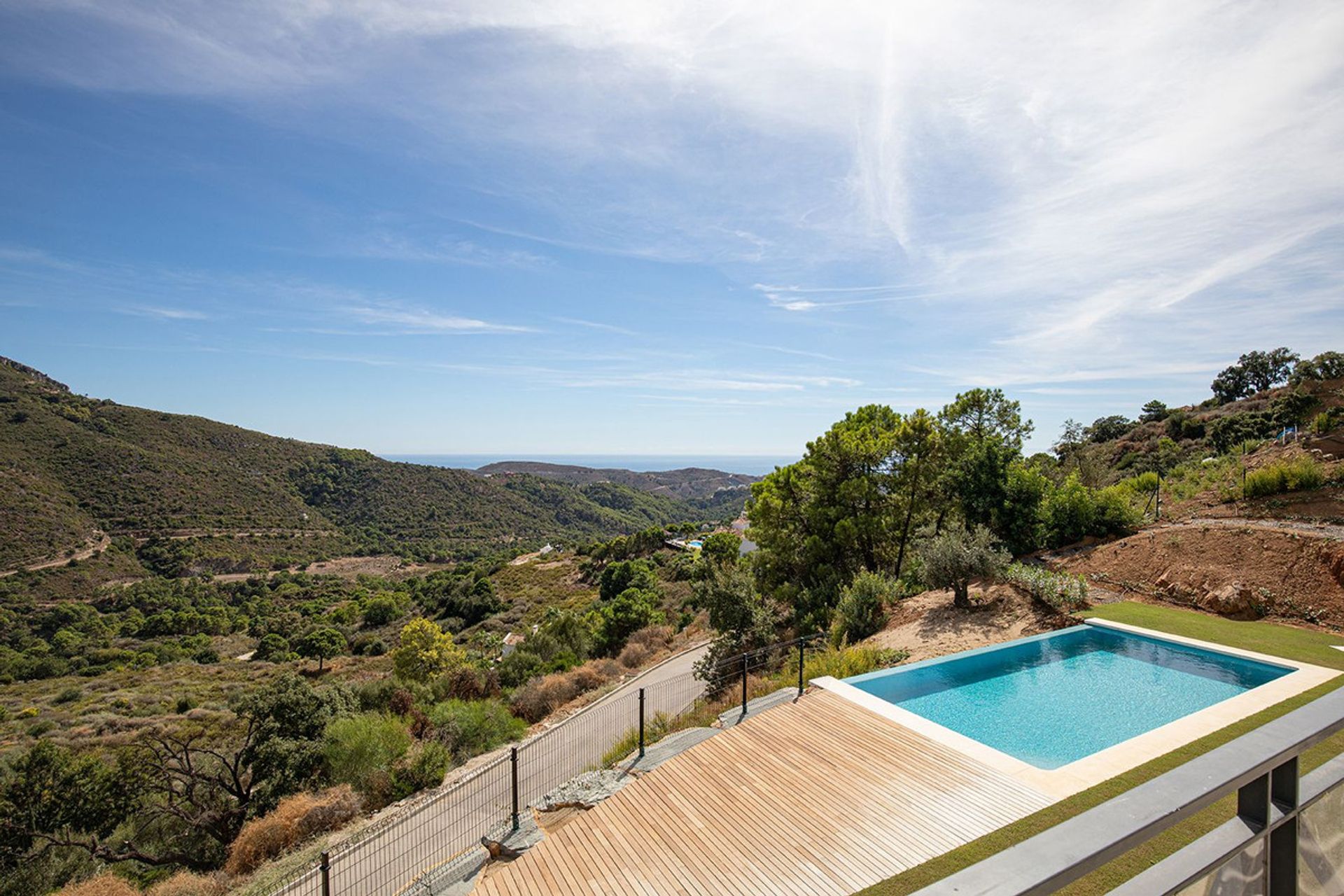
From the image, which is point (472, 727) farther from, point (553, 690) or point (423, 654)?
point (423, 654)

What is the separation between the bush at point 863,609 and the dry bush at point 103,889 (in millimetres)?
A: 12854

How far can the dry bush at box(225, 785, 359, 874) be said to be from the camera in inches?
416

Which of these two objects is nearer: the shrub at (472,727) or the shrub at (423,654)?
the shrub at (472,727)

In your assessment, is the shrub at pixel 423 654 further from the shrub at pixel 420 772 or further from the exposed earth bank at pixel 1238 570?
the exposed earth bank at pixel 1238 570

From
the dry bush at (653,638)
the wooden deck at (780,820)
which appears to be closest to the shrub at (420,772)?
the wooden deck at (780,820)

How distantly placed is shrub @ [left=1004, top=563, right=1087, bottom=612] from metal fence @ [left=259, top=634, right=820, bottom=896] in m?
4.91

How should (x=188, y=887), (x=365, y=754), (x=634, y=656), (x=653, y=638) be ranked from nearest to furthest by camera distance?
(x=188, y=887) → (x=365, y=754) → (x=634, y=656) → (x=653, y=638)

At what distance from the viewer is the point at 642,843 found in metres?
6.37

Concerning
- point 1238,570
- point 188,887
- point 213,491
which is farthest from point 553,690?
point 213,491

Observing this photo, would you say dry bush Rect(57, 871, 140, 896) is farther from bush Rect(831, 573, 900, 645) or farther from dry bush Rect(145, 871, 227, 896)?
bush Rect(831, 573, 900, 645)

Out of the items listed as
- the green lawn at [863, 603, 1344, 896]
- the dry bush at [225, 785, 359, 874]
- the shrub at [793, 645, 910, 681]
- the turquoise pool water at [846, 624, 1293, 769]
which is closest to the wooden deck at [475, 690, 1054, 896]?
the green lawn at [863, 603, 1344, 896]

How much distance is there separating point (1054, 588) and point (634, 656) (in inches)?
563

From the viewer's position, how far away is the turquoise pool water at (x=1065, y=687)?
8.73 meters

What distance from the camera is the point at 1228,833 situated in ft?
4.26
